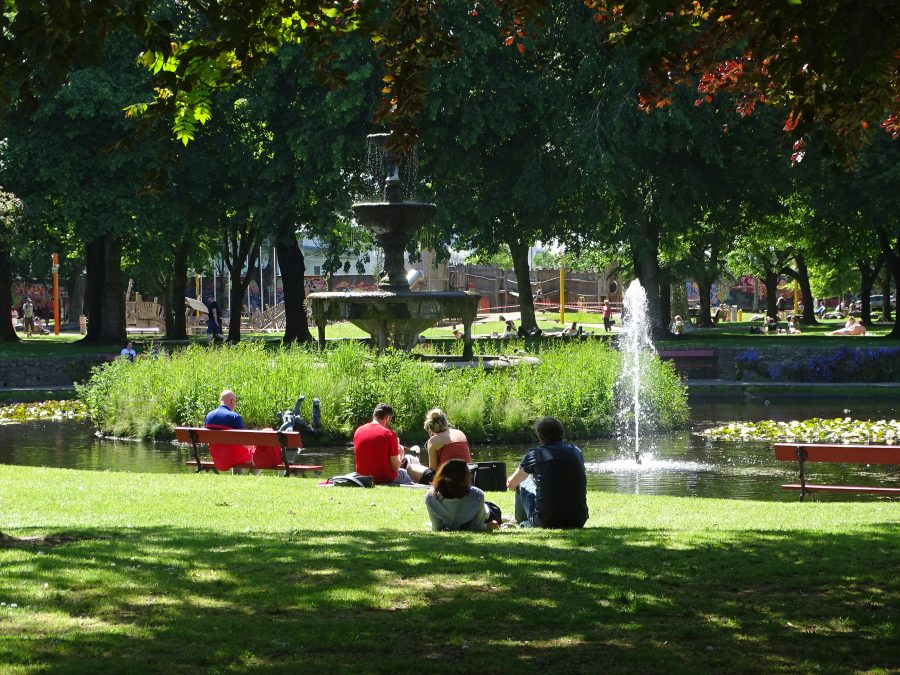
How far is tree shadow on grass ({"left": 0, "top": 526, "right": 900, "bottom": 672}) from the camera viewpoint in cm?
566

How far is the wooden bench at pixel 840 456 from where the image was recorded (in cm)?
1296

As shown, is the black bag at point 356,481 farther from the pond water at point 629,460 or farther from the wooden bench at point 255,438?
the pond water at point 629,460

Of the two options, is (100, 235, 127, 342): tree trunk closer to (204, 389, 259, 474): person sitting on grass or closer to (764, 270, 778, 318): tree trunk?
(204, 389, 259, 474): person sitting on grass

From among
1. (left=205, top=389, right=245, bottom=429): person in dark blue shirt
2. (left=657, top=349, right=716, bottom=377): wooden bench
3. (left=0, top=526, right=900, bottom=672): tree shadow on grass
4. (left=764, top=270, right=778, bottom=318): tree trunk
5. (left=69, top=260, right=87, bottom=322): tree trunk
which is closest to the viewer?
(left=0, top=526, right=900, bottom=672): tree shadow on grass

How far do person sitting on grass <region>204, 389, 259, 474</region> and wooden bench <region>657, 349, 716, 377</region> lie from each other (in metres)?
18.9

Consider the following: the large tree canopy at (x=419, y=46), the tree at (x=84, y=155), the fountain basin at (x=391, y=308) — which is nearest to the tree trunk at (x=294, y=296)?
the tree at (x=84, y=155)

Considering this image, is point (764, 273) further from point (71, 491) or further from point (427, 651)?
point (427, 651)

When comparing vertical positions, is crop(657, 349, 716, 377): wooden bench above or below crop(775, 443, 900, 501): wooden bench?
above

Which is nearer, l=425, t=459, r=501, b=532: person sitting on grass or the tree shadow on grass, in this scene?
the tree shadow on grass

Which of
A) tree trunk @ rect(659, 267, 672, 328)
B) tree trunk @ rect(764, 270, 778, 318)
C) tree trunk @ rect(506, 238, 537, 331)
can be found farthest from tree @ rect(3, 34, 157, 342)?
tree trunk @ rect(764, 270, 778, 318)

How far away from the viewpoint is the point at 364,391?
19.8 metres

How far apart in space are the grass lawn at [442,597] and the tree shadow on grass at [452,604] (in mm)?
16

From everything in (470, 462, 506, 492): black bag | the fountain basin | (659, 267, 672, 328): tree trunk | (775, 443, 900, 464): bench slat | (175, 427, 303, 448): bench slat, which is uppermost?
(659, 267, 672, 328): tree trunk

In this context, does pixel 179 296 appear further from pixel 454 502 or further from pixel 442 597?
pixel 442 597
